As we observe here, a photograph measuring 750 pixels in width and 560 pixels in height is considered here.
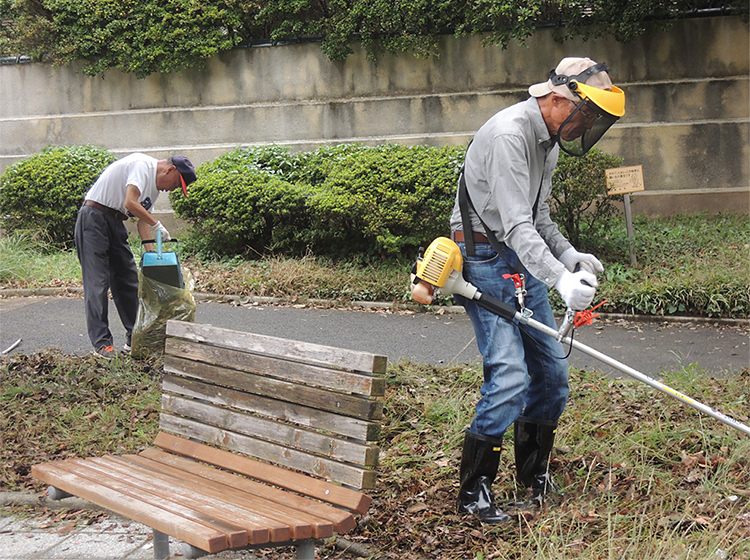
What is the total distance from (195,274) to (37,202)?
3.36m

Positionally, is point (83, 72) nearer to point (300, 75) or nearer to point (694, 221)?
point (300, 75)

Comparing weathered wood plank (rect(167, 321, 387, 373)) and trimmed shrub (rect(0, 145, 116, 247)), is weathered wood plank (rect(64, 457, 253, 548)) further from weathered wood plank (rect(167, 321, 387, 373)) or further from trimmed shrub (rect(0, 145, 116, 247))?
trimmed shrub (rect(0, 145, 116, 247))

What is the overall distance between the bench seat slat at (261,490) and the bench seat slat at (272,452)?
0.35ft

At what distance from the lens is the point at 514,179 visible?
118 inches

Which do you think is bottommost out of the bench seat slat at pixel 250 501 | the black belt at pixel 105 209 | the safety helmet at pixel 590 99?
the bench seat slat at pixel 250 501

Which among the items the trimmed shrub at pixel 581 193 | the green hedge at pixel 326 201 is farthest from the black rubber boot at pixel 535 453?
the trimmed shrub at pixel 581 193

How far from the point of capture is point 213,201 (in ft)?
30.7

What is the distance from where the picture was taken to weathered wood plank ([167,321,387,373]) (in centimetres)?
269

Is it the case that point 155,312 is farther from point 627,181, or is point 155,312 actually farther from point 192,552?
point 627,181

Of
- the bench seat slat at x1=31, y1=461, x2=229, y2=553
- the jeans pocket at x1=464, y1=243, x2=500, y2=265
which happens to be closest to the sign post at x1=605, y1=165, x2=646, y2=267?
the jeans pocket at x1=464, y1=243, x2=500, y2=265

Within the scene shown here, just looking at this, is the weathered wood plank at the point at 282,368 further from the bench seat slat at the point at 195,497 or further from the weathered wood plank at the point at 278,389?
the bench seat slat at the point at 195,497

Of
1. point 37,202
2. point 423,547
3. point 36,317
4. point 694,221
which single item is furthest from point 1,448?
point 694,221

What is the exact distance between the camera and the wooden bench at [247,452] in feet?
8.34

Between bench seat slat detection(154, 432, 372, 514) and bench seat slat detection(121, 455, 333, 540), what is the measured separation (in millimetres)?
112
